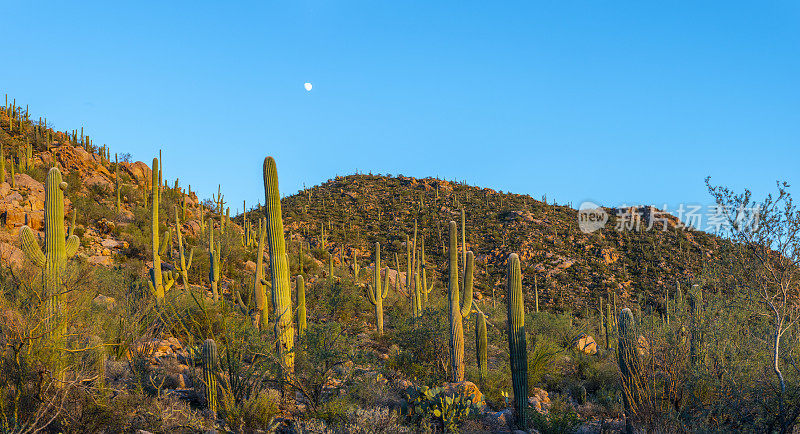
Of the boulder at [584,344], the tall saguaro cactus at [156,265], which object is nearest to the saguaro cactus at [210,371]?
the tall saguaro cactus at [156,265]

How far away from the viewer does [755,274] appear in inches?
348

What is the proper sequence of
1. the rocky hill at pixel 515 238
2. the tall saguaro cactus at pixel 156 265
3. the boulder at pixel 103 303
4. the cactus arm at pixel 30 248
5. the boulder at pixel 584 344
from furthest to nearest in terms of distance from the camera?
the rocky hill at pixel 515 238, the boulder at pixel 584 344, the tall saguaro cactus at pixel 156 265, the boulder at pixel 103 303, the cactus arm at pixel 30 248

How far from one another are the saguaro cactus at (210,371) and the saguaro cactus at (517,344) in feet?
17.6

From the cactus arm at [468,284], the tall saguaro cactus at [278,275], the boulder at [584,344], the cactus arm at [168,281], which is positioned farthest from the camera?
the boulder at [584,344]

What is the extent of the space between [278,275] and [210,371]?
2.02 m

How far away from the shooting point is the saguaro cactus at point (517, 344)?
28.9 feet

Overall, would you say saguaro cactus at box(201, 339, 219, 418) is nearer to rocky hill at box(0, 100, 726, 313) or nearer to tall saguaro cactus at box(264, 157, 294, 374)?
tall saguaro cactus at box(264, 157, 294, 374)

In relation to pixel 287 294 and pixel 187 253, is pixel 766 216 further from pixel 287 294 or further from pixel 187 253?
pixel 187 253

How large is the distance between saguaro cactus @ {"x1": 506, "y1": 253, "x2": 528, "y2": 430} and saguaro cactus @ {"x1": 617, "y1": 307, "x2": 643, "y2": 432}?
175cm

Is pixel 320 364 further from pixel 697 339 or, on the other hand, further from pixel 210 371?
pixel 697 339

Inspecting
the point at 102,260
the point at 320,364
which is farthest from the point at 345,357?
the point at 102,260

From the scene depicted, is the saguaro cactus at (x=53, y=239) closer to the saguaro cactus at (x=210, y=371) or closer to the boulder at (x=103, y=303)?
the boulder at (x=103, y=303)

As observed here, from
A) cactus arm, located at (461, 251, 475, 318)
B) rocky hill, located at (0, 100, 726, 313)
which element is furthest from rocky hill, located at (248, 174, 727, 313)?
cactus arm, located at (461, 251, 475, 318)

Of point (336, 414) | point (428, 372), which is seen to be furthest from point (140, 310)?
point (428, 372)
